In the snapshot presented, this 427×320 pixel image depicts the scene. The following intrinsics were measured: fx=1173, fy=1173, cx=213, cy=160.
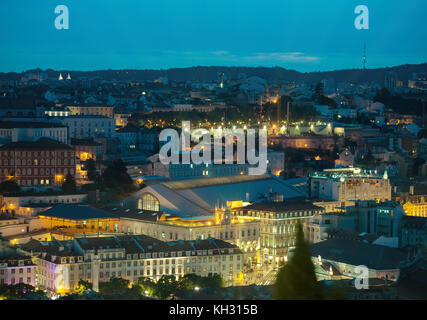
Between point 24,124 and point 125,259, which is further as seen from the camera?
point 24,124

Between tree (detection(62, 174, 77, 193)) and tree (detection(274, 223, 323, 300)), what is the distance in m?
24.1

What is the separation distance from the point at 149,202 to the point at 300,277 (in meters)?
22.9

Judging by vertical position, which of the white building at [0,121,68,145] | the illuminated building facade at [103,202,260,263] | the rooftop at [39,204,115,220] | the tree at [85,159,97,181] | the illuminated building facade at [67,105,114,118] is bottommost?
the illuminated building facade at [103,202,260,263]

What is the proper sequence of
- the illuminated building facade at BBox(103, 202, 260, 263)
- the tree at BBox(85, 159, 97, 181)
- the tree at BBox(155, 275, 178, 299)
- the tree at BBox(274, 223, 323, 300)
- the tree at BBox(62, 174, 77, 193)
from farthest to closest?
the tree at BBox(85, 159, 97, 181) → the tree at BBox(62, 174, 77, 193) → the illuminated building facade at BBox(103, 202, 260, 263) → the tree at BBox(155, 275, 178, 299) → the tree at BBox(274, 223, 323, 300)

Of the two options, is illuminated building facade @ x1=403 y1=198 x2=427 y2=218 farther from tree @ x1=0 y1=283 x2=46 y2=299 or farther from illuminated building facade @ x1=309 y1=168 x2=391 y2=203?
tree @ x1=0 y1=283 x2=46 y2=299

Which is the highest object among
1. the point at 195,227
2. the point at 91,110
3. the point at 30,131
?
the point at 91,110

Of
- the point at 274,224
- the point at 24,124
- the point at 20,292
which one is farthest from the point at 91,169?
the point at 20,292

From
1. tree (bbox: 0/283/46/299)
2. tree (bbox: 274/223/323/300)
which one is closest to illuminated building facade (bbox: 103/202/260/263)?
tree (bbox: 0/283/46/299)

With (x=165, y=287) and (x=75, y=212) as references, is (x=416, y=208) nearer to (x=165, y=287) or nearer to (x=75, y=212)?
(x=75, y=212)

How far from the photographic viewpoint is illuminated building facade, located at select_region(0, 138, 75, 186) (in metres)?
36.2

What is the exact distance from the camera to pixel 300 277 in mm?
11375

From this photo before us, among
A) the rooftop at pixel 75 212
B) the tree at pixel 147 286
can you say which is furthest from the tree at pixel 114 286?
the rooftop at pixel 75 212
